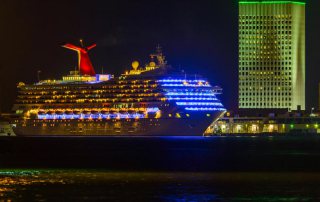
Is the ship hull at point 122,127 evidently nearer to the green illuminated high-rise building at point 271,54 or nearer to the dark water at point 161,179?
the green illuminated high-rise building at point 271,54

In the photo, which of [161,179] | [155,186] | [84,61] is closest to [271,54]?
[84,61]

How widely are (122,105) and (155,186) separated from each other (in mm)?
89978

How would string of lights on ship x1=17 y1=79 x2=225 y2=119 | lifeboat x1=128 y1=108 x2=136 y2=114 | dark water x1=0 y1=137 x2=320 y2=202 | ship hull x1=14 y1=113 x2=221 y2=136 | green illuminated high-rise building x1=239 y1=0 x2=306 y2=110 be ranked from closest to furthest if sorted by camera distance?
dark water x1=0 y1=137 x2=320 y2=202 < ship hull x1=14 y1=113 x2=221 y2=136 < string of lights on ship x1=17 y1=79 x2=225 y2=119 < lifeboat x1=128 y1=108 x2=136 y2=114 < green illuminated high-rise building x1=239 y1=0 x2=306 y2=110

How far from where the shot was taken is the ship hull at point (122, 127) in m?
134

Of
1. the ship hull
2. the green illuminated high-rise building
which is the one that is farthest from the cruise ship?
the green illuminated high-rise building

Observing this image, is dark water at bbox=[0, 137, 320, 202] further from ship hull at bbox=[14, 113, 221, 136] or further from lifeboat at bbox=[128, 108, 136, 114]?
lifeboat at bbox=[128, 108, 136, 114]

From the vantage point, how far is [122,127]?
137875 millimetres

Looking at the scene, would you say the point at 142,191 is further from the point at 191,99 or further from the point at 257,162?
the point at 191,99

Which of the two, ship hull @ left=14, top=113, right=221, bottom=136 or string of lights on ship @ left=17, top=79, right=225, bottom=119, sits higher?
string of lights on ship @ left=17, top=79, right=225, bottom=119

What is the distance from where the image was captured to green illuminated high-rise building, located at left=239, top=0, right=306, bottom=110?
189000mm

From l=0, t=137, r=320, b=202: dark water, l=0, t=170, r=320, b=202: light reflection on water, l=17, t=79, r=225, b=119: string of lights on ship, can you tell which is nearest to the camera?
l=0, t=170, r=320, b=202: light reflection on water

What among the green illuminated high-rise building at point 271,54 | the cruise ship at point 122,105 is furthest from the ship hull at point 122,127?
the green illuminated high-rise building at point 271,54

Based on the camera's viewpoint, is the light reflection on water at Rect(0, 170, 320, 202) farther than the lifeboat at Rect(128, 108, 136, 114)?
No

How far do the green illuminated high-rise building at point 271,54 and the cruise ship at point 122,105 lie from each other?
153 ft
